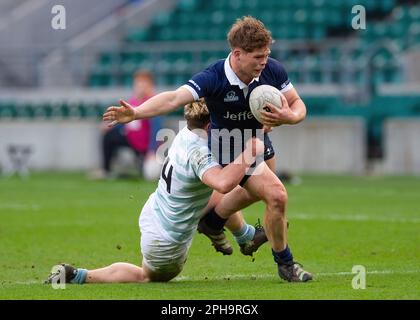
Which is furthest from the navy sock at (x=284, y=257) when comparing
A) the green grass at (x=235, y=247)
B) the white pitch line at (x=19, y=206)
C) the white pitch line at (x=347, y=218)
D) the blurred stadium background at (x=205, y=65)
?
the blurred stadium background at (x=205, y=65)

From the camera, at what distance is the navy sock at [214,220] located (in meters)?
8.95

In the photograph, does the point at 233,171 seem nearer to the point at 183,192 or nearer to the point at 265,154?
the point at 183,192

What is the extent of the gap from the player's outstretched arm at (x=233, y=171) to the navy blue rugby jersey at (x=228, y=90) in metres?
0.27

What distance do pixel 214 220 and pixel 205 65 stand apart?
15178mm

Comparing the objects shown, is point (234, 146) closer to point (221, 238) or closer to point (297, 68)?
point (221, 238)

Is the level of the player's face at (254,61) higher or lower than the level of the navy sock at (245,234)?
higher

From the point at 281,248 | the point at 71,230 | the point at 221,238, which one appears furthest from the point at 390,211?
the point at 281,248

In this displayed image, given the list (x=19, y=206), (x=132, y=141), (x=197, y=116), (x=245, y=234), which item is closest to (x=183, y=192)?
(x=197, y=116)

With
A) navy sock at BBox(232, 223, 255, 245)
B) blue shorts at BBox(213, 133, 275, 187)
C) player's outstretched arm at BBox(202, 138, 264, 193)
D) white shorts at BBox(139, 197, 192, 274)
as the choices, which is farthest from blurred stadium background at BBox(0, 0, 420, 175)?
player's outstretched arm at BBox(202, 138, 264, 193)

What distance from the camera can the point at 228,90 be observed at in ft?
26.0

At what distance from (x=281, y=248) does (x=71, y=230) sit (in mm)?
4467

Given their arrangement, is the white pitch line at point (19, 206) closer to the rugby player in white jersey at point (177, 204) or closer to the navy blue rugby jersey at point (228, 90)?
the rugby player in white jersey at point (177, 204)

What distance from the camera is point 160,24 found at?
26.9m

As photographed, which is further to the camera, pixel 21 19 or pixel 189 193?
pixel 21 19
